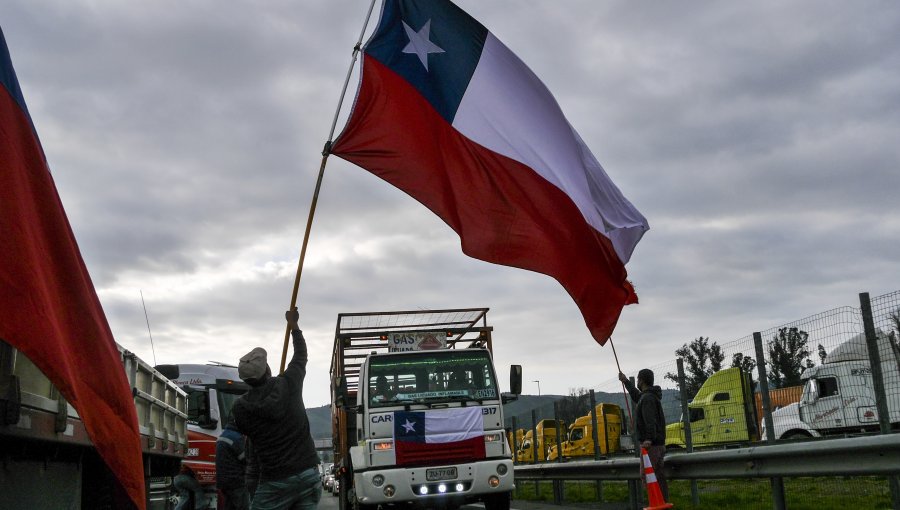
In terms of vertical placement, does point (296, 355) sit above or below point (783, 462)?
above

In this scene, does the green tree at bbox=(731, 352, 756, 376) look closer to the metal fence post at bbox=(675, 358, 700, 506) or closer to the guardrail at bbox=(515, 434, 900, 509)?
the metal fence post at bbox=(675, 358, 700, 506)

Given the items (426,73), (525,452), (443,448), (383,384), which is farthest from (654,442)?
(525,452)

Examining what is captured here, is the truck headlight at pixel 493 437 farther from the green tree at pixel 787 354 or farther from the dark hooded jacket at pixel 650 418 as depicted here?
the green tree at pixel 787 354

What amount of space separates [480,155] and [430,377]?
16.6 ft

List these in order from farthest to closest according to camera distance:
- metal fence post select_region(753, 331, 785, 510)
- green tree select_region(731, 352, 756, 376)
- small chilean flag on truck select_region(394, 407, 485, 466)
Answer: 1. small chilean flag on truck select_region(394, 407, 485, 466)
2. green tree select_region(731, 352, 756, 376)
3. metal fence post select_region(753, 331, 785, 510)

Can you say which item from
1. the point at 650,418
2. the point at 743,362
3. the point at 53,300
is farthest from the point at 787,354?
the point at 53,300

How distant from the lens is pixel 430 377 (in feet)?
41.1

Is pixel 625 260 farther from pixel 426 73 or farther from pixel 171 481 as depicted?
pixel 171 481

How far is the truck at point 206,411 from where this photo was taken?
1262 centimetres

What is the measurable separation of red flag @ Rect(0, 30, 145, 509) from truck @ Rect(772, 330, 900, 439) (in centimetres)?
627

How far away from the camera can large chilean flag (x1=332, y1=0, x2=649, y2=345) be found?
310 inches

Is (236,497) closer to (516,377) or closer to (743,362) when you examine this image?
(516,377)

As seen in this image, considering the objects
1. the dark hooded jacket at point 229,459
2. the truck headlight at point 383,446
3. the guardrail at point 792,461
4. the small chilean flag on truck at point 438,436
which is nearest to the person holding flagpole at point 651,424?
the guardrail at point 792,461

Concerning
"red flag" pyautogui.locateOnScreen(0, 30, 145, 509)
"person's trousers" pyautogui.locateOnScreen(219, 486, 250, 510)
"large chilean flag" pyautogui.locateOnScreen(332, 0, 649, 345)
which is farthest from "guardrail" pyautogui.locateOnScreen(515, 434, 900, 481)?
"red flag" pyautogui.locateOnScreen(0, 30, 145, 509)
